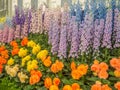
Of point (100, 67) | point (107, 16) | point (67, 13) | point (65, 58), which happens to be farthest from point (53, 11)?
point (100, 67)

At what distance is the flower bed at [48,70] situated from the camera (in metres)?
4.28

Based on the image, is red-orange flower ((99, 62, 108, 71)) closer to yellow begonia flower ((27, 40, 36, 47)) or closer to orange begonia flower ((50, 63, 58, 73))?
orange begonia flower ((50, 63, 58, 73))

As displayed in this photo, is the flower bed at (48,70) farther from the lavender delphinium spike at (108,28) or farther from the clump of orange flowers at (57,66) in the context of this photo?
the lavender delphinium spike at (108,28)

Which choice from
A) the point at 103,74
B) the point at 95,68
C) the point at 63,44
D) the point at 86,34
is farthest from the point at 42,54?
the point at 103,74

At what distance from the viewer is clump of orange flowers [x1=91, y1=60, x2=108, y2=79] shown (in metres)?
4.20

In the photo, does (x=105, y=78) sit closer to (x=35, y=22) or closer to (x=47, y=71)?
(x=47, y=71)

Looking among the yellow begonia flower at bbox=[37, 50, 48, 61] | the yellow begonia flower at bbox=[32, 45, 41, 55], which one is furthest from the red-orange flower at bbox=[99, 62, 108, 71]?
the yellow begonia flower at bbox=[32, 45, 41, 55]

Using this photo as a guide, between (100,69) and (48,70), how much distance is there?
87 cm

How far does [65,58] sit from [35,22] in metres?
1.29

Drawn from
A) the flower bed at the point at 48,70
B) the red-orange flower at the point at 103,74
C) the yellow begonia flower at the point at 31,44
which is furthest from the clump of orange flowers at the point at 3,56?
the red-orange flower at the point at 103,74

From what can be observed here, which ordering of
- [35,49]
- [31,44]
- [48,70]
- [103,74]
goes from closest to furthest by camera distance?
[103,74], [48,70], [35,49], [31,44]

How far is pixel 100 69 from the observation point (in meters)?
4.27

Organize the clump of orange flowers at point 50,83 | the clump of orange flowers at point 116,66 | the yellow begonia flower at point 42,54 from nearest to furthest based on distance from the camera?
the clump of orange flowers at point 116,66, the clump of orange flowers at point 50,83, the yellow begonia flower at point 42,54

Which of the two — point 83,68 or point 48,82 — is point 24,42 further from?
point 83,68
